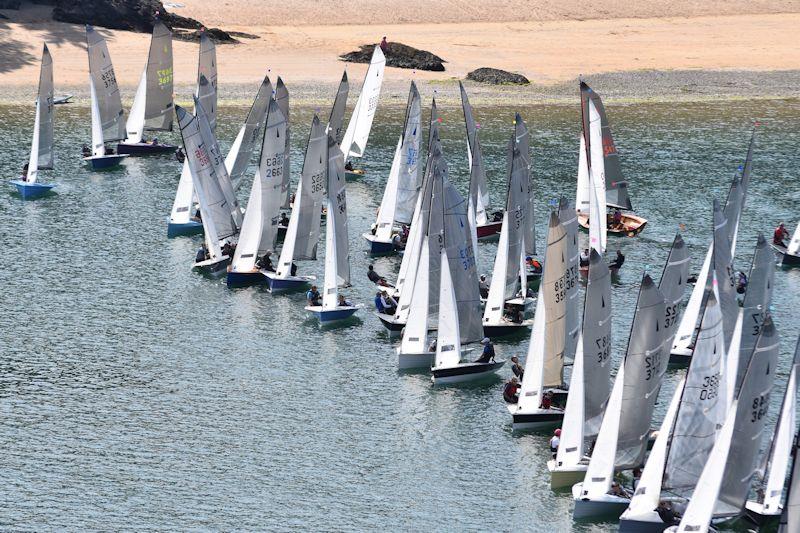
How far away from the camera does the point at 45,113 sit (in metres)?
80.4

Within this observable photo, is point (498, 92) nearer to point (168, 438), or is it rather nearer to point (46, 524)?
point (168, 438)

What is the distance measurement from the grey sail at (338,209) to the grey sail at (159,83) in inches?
1313

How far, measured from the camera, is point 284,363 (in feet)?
180

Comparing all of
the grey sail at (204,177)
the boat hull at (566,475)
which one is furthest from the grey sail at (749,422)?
the grey sail at (204,177)

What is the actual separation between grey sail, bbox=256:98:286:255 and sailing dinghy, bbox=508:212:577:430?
73.0 feet

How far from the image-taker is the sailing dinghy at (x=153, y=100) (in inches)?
3511

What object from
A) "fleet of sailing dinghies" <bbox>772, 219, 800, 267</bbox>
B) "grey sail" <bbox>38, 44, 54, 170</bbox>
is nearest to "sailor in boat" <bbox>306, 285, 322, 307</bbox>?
"fleet of sailing dinghies" <bbox>772, 219, 800, 267</bbox>

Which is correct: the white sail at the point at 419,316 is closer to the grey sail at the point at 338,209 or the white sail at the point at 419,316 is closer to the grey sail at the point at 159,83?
the grey sail at the point at 338,209

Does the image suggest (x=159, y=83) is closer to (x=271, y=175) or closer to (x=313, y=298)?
(x=271, y=175)

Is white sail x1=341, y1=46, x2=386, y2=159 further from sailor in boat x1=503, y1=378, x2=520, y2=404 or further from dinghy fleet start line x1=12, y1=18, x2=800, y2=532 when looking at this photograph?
sailor in boat x1=503, y1=378, x2=520, y2=404

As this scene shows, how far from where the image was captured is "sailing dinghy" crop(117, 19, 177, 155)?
89.2 meters

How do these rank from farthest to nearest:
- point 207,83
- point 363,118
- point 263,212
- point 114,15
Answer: point 114,15 → point 363,118 → point 207,83 → point 263,212

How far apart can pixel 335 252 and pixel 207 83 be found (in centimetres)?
2244

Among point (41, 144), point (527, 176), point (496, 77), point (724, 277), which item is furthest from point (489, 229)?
point (496, 77)
